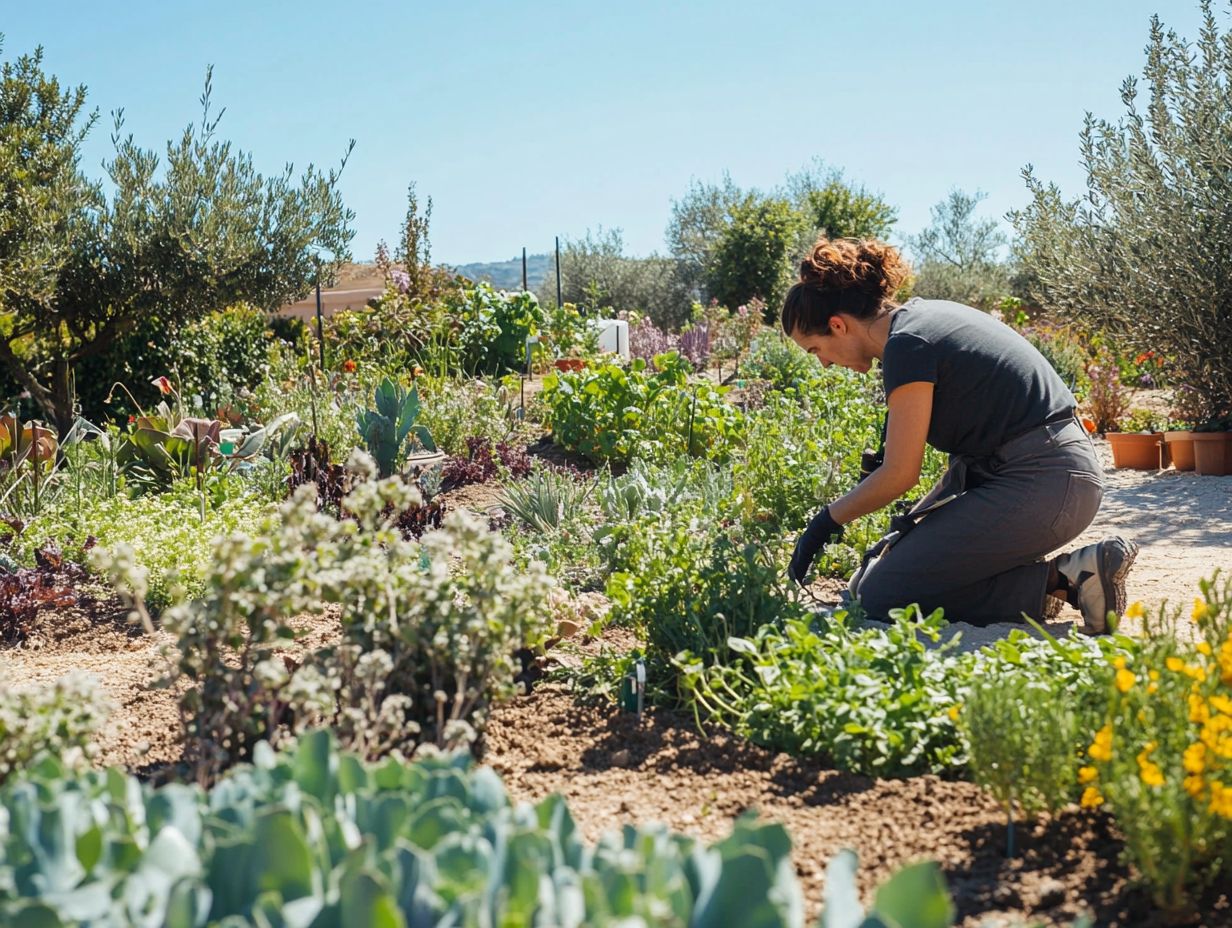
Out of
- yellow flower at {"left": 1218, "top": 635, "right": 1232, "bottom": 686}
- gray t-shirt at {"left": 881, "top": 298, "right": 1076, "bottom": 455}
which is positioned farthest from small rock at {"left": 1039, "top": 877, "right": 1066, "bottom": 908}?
gray t-shirt at {"left": 881, "top": 298, "right": 1076, "bottom": 455}

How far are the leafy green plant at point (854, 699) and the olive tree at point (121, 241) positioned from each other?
288 inches

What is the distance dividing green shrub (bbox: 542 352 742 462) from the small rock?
529 centimetres

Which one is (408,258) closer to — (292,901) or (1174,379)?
(1174,379)

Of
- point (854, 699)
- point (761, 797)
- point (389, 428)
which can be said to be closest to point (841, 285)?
point (854, 699)

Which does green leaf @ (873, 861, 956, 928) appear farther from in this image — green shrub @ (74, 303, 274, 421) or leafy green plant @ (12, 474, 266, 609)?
green shrub @ (74, 303, 274, 421)

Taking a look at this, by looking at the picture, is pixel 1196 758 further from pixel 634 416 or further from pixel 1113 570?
pixel 634 416

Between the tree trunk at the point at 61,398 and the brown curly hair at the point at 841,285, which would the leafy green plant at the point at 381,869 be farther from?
the tree trunk at the point at 61,398

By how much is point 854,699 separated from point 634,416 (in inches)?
197

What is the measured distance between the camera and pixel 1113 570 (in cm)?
367

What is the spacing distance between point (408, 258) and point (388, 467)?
8.64 metres

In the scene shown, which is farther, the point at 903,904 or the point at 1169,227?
the point at 1169,227

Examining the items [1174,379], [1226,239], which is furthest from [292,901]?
[1174,379]

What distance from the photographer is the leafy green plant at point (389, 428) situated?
6.22 meters

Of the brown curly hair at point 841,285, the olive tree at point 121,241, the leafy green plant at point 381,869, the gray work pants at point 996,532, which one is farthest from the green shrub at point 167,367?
the leafy green plant at point 381,869
